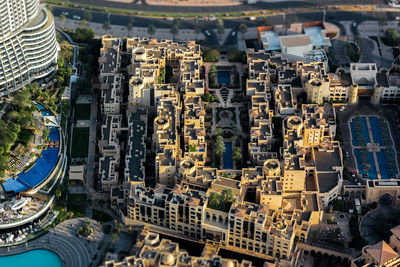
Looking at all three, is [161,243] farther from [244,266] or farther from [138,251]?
[244,266]

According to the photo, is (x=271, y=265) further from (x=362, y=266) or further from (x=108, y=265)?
(x=108, y=265)

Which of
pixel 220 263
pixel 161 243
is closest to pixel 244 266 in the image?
pixel 220 263

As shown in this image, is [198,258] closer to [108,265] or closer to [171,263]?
Result: [171,263]

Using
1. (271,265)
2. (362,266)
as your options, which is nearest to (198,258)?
(271,265)

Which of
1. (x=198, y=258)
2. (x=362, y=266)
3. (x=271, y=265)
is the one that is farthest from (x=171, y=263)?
(x=362, y=266)

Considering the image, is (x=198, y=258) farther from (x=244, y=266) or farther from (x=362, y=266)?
(x=362, y=266)

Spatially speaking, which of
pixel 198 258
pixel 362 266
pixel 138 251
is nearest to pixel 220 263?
pixel 198 258
